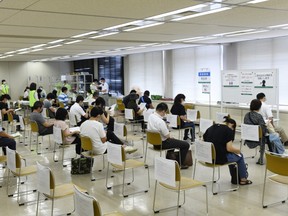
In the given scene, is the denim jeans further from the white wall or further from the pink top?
the white wall

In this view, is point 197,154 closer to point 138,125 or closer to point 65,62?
point 138,125

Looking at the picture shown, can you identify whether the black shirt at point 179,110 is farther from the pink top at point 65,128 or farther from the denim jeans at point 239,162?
the denim jeans at point 239,162

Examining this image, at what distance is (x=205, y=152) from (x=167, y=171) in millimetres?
1210

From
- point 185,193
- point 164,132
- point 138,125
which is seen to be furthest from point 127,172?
point 138,125

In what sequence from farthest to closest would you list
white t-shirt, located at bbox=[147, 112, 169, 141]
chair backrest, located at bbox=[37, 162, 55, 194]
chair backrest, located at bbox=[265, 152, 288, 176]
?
white t-shirt, located at bbox=[147, 112, 169, 141] < chair backrest, located at bbox=[265, 152, 288, 176] < chair backrest, located at bbox=[37, 162, 55, 194]

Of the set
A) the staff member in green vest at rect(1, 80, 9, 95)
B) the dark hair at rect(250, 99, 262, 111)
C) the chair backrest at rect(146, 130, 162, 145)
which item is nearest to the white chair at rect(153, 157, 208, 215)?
the chair backrest at rect(146, 130, 162, 145)

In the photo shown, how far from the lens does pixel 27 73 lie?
19.2 meters

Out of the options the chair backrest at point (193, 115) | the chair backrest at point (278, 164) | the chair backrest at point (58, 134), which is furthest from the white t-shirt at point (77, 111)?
the chair backrest at point (278, 164)

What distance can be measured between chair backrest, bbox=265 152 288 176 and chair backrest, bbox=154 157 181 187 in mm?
1321

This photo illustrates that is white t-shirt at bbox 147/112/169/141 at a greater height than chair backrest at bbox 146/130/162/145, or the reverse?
white t-shirt at bbox 147/112/169/141

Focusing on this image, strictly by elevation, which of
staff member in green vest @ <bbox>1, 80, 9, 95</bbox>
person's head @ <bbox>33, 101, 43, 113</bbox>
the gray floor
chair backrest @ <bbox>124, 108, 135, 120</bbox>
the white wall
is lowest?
the gray floor

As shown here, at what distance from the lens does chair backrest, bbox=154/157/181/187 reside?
3.80 metres

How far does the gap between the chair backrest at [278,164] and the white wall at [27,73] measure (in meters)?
17.1

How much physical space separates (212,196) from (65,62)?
1717 cm
